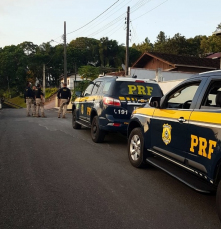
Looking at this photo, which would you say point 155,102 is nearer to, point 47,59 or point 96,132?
point 96,132

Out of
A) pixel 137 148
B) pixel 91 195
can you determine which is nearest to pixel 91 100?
pixel 137 148

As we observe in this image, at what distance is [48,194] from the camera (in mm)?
3799

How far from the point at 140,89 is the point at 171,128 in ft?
10.5

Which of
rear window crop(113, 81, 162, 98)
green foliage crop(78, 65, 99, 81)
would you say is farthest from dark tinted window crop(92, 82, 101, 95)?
green foliage crop(78, 65, 99, 81)

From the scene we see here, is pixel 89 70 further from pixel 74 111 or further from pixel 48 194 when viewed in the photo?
pixel 48 194

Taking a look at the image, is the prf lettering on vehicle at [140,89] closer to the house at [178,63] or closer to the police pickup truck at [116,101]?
the police pickup truck at [116,101]

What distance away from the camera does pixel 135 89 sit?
7.00 metres

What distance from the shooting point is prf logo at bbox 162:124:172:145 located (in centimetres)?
405

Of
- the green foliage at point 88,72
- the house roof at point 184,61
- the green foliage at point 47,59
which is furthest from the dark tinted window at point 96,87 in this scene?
the green foliage at point 47,59

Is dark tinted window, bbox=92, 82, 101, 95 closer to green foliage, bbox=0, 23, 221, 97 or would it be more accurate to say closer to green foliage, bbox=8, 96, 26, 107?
green foliage, bbox=8, 96, 26, 107

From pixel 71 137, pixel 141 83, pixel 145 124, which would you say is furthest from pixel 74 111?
pixel 145 124

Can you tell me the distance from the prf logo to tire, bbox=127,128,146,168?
2.52 feet

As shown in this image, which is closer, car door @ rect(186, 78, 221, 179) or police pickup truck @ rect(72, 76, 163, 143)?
car door @ rect(186, 78, 221, 179)

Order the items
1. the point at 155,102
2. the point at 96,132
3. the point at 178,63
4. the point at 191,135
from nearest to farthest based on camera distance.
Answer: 1. the point at 191,135
2. the point at 155,102
3. the point at 96,132
4. the point at 178,63
